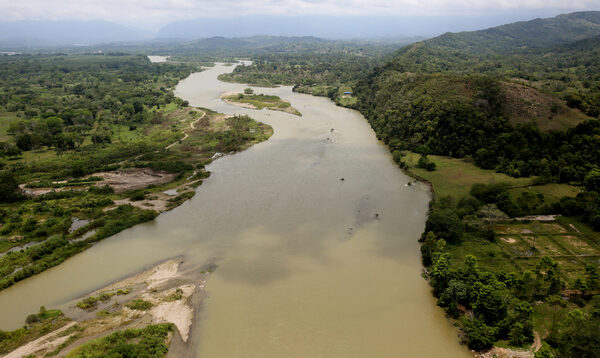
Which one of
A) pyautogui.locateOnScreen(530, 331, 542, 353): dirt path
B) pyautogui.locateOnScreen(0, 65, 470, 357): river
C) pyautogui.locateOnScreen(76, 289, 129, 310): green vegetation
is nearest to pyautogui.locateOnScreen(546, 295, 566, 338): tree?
pyautogui.locateOnScreen(530, 331, 542, 353): dirt path

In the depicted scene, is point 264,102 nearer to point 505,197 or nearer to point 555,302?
point 505,197

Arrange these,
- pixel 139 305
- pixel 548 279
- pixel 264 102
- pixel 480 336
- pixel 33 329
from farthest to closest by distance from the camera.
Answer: pixel 264 102 → pixel 548 279 → pixel 139 305 → pixel 33 329 → pixel 480 336

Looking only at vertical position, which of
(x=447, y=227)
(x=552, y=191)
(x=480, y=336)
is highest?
(x=552, y=191)

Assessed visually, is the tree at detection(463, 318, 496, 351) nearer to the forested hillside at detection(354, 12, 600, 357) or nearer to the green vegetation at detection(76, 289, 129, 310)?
the forested hillside at detection(354, 12, 600, 357)

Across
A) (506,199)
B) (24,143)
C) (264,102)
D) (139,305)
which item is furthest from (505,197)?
(264,102)

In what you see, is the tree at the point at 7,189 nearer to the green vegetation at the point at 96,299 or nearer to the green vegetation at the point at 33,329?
the green vegetation at the point at 33,329

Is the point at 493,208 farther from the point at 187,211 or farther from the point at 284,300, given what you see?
the point at 187,211
